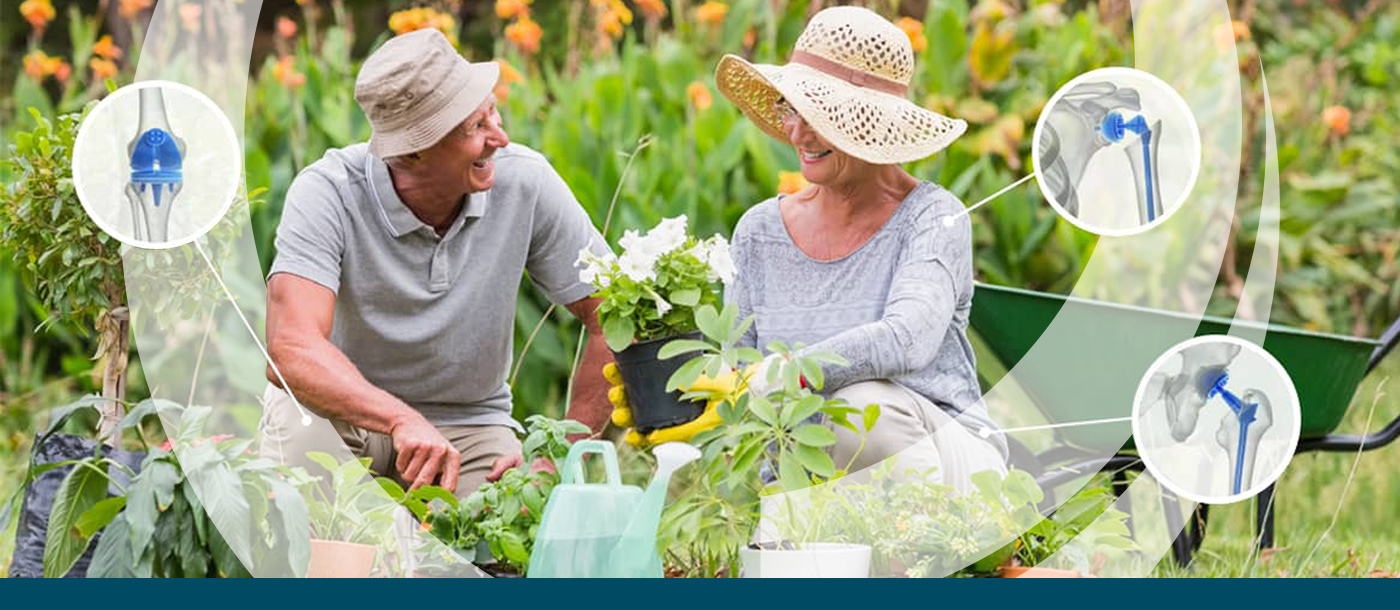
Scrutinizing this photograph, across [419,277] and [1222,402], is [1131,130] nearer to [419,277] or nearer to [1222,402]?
[1222,402]

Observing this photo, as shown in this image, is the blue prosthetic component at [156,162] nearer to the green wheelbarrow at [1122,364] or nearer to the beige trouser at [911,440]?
the beige trouser at [911,440]

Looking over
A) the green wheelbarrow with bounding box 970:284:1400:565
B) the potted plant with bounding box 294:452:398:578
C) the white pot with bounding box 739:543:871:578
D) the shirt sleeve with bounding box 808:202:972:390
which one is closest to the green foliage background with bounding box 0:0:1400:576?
the green wheelbarrow with bounding box 970:284:1400:565

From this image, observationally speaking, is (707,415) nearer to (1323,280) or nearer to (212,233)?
(212,233)

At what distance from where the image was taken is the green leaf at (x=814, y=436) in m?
2.02

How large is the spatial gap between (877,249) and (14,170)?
125 centimetres

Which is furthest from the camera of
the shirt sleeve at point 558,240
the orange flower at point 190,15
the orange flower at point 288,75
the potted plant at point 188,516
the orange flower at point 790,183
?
the orange flower at point 190,15

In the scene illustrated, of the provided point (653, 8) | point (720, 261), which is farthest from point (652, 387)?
point (653, 8)

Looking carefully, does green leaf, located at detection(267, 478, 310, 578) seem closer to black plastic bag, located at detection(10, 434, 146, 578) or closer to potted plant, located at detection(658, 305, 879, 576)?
black plastic bag, located at detection(10, 434, 146, 578)

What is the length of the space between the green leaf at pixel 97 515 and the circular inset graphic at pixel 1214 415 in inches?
51.6

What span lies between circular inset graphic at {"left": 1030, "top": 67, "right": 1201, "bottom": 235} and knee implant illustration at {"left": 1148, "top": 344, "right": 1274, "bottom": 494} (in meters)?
0.26

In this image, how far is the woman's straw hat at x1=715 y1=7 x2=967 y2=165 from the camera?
7.72 ft

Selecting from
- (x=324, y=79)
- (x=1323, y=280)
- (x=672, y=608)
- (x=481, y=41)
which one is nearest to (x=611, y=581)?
(x=672, y=608)

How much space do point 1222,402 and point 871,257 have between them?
0.56m

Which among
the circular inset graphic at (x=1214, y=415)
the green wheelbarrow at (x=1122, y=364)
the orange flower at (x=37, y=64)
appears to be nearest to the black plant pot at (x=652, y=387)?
the circular inset graphic at (x=1214, y=415)
